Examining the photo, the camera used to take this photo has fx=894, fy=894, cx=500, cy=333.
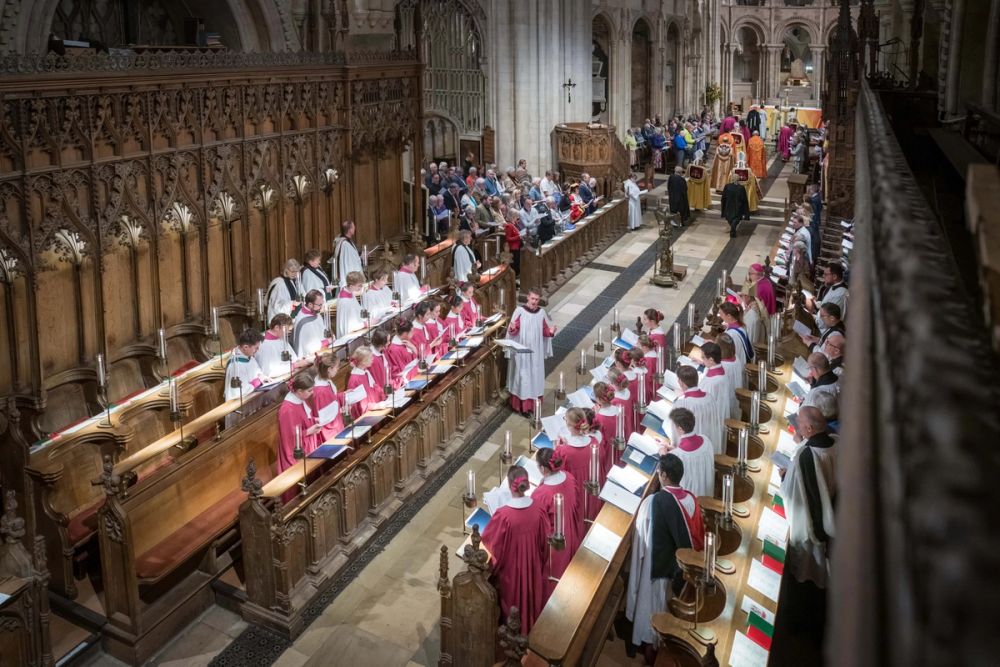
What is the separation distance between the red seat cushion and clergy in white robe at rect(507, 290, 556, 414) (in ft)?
14.0

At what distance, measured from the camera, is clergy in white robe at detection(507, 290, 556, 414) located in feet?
38.3

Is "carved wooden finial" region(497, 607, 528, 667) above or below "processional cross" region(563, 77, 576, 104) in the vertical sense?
below

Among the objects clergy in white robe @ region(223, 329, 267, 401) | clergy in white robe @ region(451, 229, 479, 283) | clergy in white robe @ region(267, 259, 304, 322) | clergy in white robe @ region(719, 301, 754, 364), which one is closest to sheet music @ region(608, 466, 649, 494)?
clergy in white robe @ region(719, 301, 754, 364)

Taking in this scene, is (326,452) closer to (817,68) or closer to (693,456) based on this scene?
(693,456)

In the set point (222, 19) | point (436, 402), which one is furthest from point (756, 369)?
point (222, 19)

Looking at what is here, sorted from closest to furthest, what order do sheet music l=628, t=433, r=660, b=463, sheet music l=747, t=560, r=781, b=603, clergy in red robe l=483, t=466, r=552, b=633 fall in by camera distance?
sheet music l=747, t=560, r=781, b=603
clergy in red robe l=483, t=466, r=552, b=633
sheet music l=628, t=433, r=660, b=463

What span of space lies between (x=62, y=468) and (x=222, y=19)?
962 cm

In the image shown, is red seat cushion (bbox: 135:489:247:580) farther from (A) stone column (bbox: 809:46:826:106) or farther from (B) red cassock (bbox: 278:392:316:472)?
(A) stone column (bbox: 809:46:826:106)

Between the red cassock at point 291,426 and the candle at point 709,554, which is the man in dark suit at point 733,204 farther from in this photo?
the candle at point 709,554

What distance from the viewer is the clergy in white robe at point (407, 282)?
512 inches

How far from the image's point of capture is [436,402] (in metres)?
10.4

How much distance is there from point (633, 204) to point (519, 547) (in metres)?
16.9

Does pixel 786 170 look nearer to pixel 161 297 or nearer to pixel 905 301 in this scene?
pixel 161 297

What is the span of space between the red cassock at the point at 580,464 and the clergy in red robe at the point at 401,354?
2930mm
